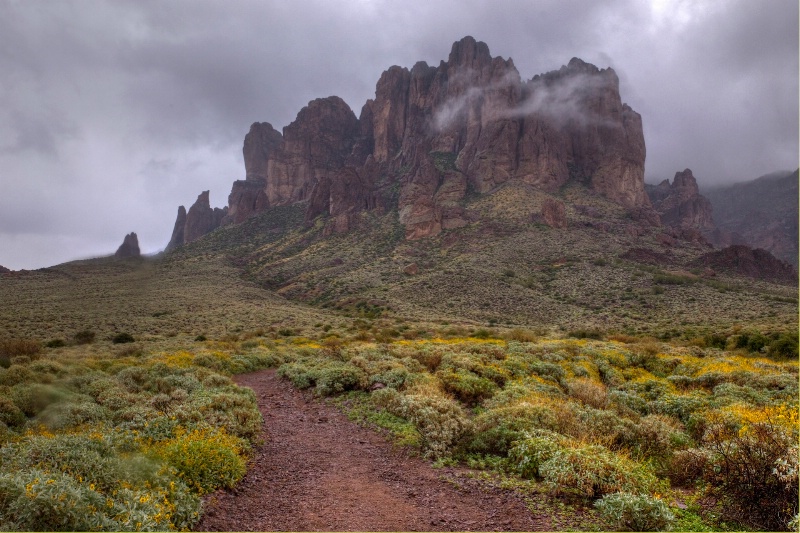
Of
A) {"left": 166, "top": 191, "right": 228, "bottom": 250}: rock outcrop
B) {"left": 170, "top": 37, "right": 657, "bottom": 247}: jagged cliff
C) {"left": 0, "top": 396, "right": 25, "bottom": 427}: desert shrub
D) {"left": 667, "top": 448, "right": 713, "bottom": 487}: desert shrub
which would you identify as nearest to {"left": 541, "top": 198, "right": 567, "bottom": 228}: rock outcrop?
{"left": 170, "top": 37, "right": 657, "bottom": 247}: jagged cliff

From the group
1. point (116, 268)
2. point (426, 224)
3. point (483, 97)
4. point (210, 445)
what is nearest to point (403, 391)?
point (210, 445)

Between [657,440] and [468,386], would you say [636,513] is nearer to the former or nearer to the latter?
[657,440]

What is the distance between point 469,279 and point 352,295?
17048mm

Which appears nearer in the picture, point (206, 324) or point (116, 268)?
point (116, 268)

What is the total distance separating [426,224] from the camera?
85438mm

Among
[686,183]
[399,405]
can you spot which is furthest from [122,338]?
[686,183]

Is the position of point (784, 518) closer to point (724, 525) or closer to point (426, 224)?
point (724, 525)

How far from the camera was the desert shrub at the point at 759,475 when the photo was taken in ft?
17.9

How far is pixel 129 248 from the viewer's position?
48.6ft

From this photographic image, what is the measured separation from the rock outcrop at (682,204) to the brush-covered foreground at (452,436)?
14326 centimetres

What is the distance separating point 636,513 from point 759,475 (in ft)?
6.45

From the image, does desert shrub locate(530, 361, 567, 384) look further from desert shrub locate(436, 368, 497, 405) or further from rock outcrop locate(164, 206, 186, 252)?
rock outcrop locate(164, 206, 186, 252)

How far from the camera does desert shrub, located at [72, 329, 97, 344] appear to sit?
25.2 metres

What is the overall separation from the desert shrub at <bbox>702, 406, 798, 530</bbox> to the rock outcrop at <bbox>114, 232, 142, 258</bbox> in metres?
16.2
